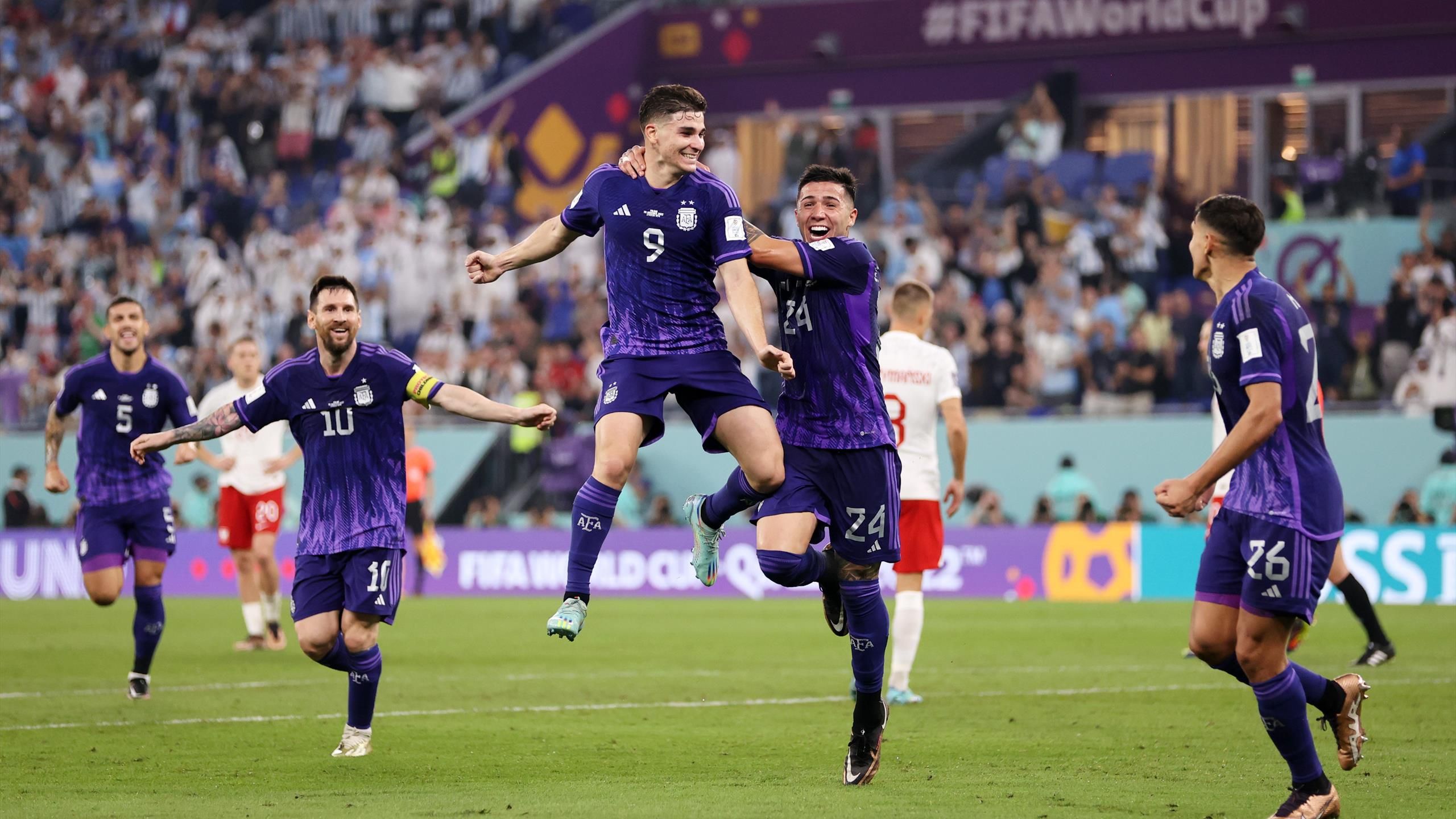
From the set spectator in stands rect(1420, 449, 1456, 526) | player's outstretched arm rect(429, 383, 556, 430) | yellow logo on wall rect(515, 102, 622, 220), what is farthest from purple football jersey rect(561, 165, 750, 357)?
yellow logo on wall rect(515, 102, 622, 220)

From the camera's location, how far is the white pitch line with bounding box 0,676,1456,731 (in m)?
10.9

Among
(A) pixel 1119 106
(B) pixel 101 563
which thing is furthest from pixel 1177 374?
(B) pixel 101 563

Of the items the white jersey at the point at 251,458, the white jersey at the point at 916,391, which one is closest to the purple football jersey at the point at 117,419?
the white jersey at the point at 251,458

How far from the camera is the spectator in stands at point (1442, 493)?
806 inches

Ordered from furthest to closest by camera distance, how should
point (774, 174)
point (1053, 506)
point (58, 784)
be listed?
point (774, 174) < point (1053, 506) < point (58, 784)

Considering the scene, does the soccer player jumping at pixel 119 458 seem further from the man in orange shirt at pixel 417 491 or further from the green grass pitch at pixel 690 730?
the man in orange shirt at pixel 417 491

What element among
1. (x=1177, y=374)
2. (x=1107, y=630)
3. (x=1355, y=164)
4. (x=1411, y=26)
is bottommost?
(x=1107, y=630)

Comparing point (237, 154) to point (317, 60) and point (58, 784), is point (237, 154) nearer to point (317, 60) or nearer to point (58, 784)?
point (317, 60)

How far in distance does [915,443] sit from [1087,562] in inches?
419

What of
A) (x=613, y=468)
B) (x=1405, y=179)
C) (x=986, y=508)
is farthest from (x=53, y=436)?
(x=1405, y=179)

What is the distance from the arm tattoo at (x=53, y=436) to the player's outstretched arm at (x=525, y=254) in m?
5.19

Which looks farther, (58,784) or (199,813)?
(58,784)

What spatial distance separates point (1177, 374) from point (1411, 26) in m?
9.19

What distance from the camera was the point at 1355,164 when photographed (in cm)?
2477
